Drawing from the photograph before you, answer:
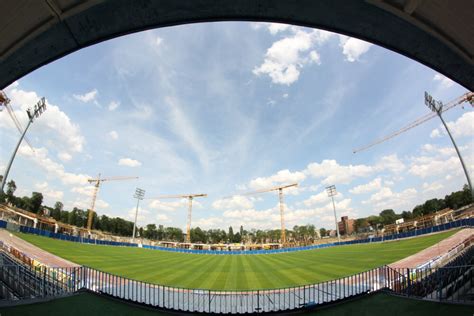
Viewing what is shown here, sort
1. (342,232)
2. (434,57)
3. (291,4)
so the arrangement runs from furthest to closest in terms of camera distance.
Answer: (342,232) → (434,57) → (291,4)

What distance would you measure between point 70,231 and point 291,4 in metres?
97.5

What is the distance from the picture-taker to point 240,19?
3838mm

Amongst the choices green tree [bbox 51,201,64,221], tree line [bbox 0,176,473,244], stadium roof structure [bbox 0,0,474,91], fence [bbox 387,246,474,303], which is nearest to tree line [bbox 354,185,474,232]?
tree line [bbox 0,176,473,244]

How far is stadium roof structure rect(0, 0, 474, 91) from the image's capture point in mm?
3193

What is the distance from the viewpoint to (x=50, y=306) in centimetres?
745

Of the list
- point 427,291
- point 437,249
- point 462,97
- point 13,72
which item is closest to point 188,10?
point 13,72

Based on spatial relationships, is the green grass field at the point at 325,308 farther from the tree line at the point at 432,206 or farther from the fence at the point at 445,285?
the tree line at the point at 432,206

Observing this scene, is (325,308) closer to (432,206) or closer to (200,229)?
(432,206)

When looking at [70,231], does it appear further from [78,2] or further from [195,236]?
[78,2]

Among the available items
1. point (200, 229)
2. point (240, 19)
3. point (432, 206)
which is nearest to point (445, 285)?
point (240, 19)

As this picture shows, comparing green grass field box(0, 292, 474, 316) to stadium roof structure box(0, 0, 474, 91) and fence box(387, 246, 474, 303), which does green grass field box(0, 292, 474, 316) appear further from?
stadium roof structure box(0, 0, 474, 91)

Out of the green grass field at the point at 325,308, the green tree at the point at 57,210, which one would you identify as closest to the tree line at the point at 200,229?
the green tree at the point at 57,210

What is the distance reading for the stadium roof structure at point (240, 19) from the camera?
10.5ft

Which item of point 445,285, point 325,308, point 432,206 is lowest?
point 325,308
